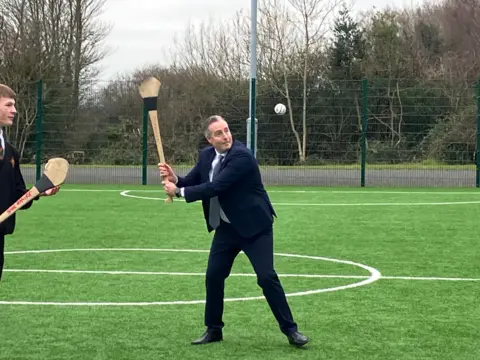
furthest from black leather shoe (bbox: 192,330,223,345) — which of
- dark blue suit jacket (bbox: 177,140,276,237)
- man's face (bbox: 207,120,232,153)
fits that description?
man's face (bbox: 207,120,232,153)

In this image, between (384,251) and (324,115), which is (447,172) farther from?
(384,251)

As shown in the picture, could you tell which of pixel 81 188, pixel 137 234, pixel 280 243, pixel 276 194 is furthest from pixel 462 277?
pixel 81 188

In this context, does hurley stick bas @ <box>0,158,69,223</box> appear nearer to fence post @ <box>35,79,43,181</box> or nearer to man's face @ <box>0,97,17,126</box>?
man's face @ <box>0,97,17,126</box>

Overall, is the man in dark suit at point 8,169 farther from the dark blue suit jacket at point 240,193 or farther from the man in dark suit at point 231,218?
the dark blue suit jacket at point 240,193

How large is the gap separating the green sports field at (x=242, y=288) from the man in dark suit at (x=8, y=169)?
1.01 metres

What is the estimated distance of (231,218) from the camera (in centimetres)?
680

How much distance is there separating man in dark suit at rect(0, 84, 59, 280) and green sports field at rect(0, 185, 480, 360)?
1012mm

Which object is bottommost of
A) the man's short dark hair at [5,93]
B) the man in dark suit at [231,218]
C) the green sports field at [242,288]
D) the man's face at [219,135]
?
the green sports field at [242,288]

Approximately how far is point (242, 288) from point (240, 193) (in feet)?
8.54

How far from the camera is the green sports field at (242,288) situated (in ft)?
22.0

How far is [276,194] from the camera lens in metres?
22.9

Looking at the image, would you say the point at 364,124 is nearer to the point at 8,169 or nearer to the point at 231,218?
the point at 231,218

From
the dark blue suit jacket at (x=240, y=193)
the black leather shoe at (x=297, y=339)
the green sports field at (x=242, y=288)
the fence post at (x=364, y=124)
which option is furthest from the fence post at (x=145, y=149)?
the black leather shoe at (x=297, y=339)

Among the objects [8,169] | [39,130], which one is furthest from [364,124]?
[8,169]
